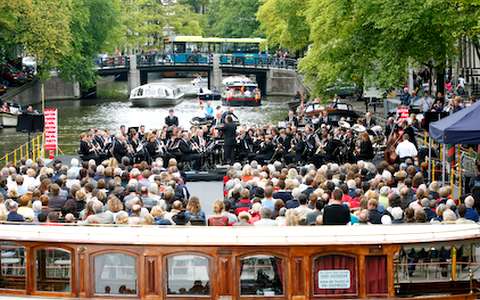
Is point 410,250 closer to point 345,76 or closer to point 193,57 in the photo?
point 345,76

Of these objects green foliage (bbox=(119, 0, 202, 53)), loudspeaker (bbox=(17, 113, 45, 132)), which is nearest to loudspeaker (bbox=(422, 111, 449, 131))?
loudspeaker (bbox=(17, 113, 45, 132))

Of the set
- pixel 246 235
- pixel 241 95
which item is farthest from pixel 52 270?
pixel 241 95

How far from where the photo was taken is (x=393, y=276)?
17203 millimetres

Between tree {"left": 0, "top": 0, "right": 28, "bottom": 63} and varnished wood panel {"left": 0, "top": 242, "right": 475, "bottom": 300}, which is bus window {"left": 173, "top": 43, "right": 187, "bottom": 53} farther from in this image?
varnished wood panel {"left": 0, "top": 242, "right": 475, "bottom": 300}

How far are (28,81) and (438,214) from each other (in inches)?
2441

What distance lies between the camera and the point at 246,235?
17016mm

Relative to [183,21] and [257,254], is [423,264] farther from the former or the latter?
[183,21]

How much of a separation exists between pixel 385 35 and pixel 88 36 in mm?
48823

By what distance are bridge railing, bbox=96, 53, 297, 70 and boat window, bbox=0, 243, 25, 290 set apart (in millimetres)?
76950

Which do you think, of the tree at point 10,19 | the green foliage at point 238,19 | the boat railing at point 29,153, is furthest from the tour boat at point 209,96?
the boat railing at point 29,153

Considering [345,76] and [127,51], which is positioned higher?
[127,51]

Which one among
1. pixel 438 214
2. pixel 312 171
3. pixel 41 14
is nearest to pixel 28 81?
pixel 41 14

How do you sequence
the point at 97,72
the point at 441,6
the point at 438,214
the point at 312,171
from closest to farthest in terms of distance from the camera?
1. the point at 438,214
2. the point at 312,171
3. the point at 441,6
4. the point at 97,72

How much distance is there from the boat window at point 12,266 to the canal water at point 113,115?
3442 centimetres
